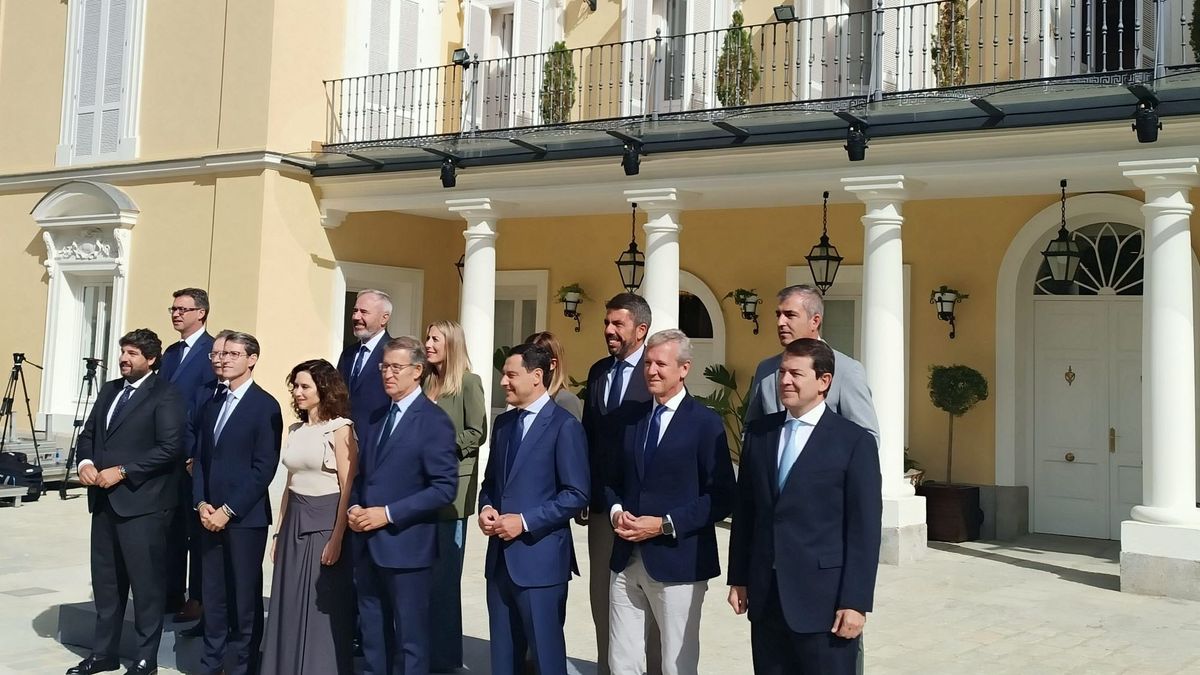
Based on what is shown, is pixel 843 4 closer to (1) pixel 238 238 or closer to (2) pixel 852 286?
(2) pixel 852 286

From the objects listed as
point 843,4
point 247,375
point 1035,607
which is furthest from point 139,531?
point 843,4

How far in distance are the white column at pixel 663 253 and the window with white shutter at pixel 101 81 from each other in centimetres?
739

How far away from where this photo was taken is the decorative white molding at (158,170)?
46.1ft

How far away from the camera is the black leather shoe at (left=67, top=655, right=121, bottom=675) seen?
6117 mm

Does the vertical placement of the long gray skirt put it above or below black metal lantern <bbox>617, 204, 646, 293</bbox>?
below

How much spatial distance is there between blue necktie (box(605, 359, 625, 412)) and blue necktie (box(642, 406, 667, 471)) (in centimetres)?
58

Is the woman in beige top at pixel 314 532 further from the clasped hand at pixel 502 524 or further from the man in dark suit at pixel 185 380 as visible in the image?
the man in dark suit at pixel 185 380

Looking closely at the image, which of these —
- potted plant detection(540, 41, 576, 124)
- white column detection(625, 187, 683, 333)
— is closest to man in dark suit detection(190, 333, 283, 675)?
white column detection(625, 187, 683, 333)

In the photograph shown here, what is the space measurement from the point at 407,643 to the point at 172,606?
2.55 metres

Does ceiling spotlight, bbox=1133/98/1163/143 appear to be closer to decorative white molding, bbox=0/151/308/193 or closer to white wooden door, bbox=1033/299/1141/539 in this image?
white wooden door, bbox=1033/299/1141/539

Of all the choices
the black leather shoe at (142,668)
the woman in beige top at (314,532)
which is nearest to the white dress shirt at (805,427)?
the woman in beige top at (314,532)

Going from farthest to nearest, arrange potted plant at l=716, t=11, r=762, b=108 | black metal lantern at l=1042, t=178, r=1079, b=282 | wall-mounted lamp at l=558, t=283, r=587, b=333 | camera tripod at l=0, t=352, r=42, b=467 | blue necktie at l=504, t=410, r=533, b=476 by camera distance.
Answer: wall-mounted lamp at l=558, t=283, r=587, b=333, camera tripod at l=0, t=352, r=42, b=467, potted plant at l=716, t=11, r=762, b=108, black metal lantern at l=1042, t=178, r=1079, b=282, blue necktie at l=504, t=410, r=533, b=476

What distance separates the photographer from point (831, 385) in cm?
460

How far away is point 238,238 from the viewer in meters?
14.2
